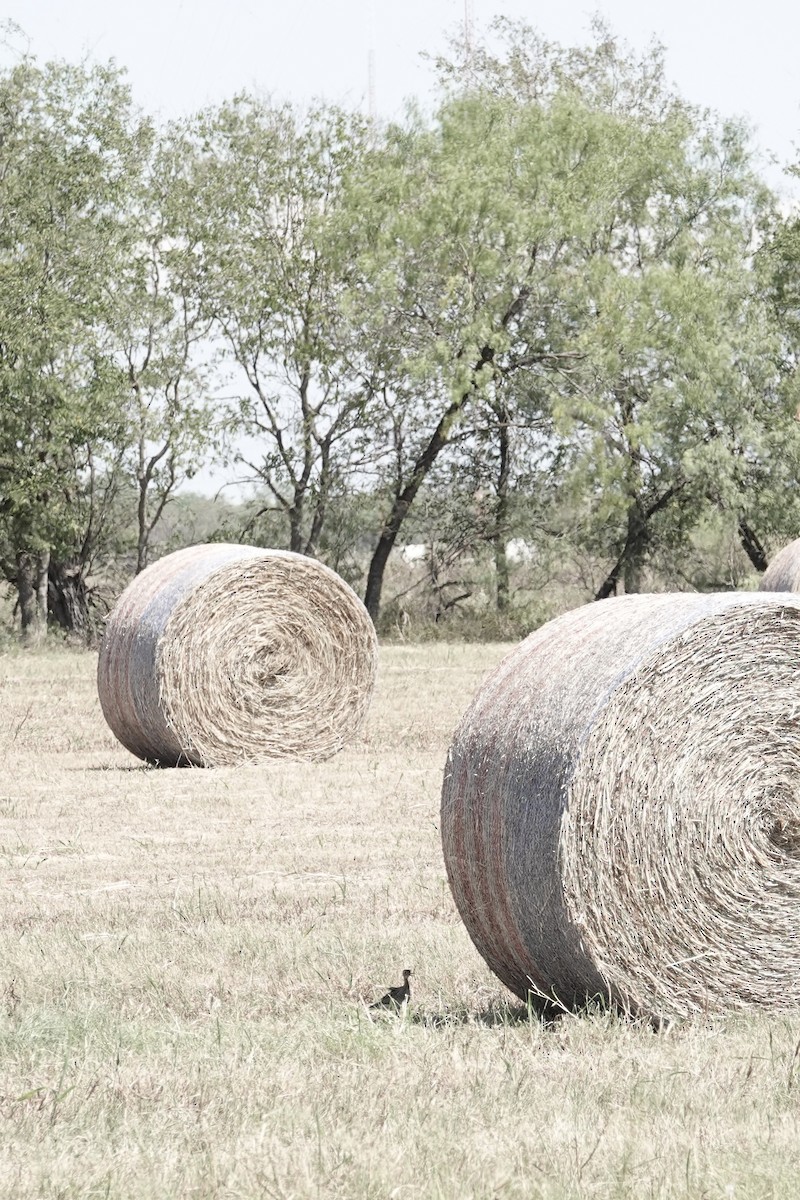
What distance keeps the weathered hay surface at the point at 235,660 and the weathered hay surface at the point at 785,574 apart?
7194mm

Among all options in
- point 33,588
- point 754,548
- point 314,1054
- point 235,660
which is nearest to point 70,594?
point 33,588

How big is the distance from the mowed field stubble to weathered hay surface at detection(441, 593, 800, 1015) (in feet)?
0.68

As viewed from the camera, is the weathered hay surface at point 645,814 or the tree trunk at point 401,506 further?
the tree trunk at point 401,506

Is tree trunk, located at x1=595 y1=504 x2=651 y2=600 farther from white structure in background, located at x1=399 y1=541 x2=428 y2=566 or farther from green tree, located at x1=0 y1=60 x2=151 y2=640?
green tree, located at x1=0 y1=60 x2=151 y2=640

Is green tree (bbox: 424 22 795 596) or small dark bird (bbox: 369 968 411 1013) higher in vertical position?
green tree (bbox: 424 22 795 596)

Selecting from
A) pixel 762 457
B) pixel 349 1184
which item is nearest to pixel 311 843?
pixel 349 1184

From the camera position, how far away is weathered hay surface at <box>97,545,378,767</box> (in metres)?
12.6

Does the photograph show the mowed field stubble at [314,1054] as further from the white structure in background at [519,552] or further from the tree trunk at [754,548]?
the tree trunk at [754,548]

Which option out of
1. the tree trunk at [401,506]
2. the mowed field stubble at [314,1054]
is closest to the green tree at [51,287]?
the tree trunk at [401,506]

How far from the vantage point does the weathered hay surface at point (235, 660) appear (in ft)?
41.2

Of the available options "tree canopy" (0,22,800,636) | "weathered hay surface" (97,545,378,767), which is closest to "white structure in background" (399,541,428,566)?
"tree canopy" (0,22,800,636)

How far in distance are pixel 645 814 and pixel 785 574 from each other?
14734 millimetres

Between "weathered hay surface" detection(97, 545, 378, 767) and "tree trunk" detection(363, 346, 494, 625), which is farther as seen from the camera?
"tree trunk" detection(363, 346, 494, 625)

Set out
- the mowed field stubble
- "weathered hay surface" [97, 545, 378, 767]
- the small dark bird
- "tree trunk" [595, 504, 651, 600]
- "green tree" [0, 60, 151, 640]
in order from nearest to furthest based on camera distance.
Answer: the mowed field stubble → the small dark bird → "weathered hay surface" [97, 545, 378, 767] → "green tree" [0, 60, 151, 640] → "tree trunk" [595, 504, 651, 600]
